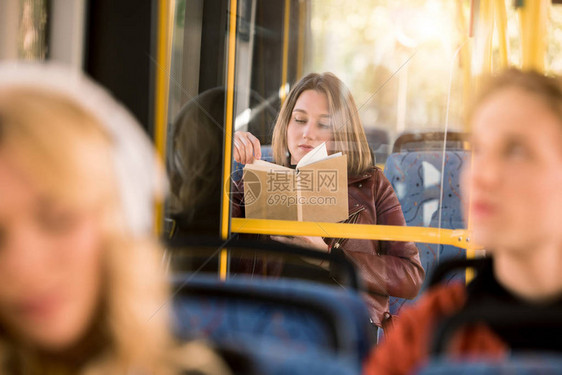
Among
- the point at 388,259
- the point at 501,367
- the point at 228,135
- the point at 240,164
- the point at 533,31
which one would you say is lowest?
the point at 388,259

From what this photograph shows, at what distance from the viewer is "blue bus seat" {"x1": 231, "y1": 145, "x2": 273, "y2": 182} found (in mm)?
2281

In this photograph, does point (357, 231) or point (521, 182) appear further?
point (357, 231)

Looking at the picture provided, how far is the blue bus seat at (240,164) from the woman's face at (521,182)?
4.86 feet

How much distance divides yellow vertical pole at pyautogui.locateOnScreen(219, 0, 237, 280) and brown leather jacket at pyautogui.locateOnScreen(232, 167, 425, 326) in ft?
1.39

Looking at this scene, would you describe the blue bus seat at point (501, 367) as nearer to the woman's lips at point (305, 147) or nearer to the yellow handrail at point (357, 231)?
the yellow handrail at point (357, 231)

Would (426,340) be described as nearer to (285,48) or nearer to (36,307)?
(36,307)

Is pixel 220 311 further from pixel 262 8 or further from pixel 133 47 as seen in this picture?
pixel 133 47

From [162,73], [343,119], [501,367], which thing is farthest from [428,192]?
[501,367]

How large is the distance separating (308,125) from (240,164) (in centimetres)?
29

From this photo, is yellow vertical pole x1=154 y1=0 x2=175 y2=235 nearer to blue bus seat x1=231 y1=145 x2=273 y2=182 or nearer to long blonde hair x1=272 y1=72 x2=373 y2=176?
blue bus seat x1=231 y1=145 x2=273 y2=182

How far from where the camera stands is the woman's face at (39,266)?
1.70 ft

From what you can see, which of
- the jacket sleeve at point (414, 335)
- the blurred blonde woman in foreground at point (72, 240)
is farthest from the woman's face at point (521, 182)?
the blurred blonde woman in foreground at point (72, 240)

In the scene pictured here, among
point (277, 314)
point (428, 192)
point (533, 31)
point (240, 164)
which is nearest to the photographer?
point (277, 314)

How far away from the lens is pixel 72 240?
21.1 inches
